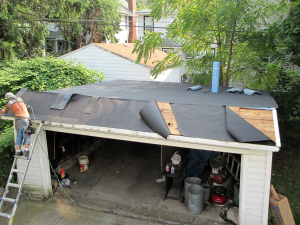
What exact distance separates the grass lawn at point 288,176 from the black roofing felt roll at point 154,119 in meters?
3.87

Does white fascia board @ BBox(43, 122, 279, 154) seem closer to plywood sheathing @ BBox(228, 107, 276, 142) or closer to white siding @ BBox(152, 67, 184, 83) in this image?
plywood sheathing @ BBox(228, 107, 276, 142)

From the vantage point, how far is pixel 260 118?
5539 millimetres

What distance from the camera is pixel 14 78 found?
→ 12.5m

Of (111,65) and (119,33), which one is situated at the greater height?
(119,33)

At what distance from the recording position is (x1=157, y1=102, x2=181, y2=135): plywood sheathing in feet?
18.8

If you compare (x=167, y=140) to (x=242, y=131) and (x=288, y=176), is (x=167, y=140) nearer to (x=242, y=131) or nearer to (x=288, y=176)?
(x=242, y=131)

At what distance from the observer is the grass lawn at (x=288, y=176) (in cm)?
776

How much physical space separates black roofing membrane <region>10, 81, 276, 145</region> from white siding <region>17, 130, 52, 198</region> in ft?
3.22

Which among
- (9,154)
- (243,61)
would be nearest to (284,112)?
(243,61)

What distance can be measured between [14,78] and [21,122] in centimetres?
731

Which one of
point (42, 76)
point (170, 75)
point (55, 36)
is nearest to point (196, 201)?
point (42, 76)

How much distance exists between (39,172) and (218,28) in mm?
8432

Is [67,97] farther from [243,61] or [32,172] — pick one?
[243,61]

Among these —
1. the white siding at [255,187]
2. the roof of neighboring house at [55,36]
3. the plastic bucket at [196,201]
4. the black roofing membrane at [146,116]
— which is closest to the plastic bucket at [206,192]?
the plastic bucket at [196,201]
